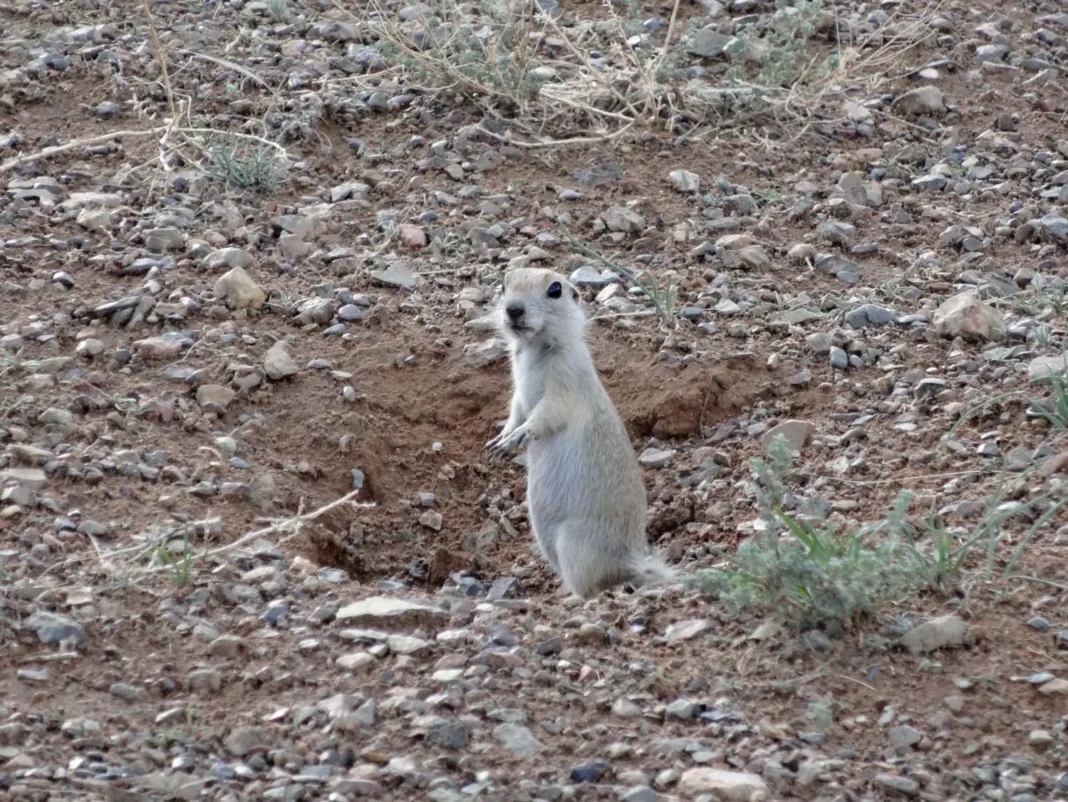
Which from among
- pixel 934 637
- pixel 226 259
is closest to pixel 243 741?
pixel 934 637

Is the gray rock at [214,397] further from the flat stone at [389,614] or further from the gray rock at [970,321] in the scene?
the gray rock at [970,321]

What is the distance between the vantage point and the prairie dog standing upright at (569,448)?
6008mm

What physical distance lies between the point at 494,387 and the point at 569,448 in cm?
96

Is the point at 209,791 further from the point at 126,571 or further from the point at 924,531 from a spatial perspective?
the point at 924,531

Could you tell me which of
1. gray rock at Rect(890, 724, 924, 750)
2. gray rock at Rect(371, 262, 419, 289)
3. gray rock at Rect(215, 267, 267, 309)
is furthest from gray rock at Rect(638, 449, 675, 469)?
gray rock at Rect(890, 724, 924, 750)

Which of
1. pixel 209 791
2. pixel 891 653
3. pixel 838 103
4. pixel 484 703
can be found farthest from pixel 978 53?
pixel 209 791

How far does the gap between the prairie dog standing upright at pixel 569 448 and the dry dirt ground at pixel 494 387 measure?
0.22m

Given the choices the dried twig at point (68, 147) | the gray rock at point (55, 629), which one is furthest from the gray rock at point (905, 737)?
the dried twig at point (68, 147)

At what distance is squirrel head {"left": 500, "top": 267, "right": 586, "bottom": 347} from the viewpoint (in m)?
6.23

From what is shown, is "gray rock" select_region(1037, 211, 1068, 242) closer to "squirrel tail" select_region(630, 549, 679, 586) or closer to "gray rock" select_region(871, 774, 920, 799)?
"squirrel tail" select_region(630, 549, 679, 586)

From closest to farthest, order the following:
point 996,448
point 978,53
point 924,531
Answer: point 924,531
point 996,448
point 978,53

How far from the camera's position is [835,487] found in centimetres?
581

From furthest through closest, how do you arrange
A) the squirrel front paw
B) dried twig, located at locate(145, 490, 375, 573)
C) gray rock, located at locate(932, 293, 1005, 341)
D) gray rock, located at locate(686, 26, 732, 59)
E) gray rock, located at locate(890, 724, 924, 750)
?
gray rock, located at locate(686, 26, 732, 59) < gray rock, located at locate(932, 293, 1005, 341) < the squirrel front paw < dried twig, located at locate(145, 490, 375, 573) < gray rock, located at locate(890, 724, 924, 750)

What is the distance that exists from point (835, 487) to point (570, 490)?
42.6 inches
